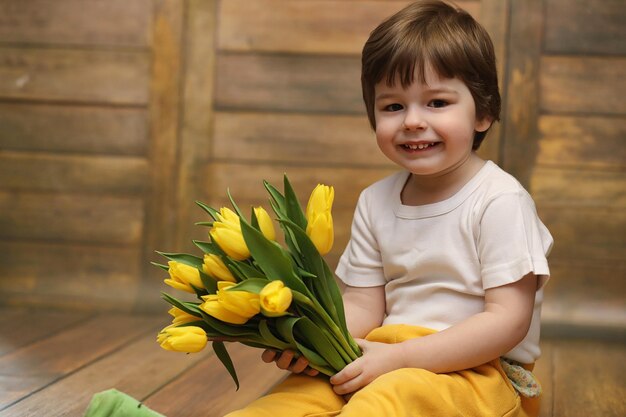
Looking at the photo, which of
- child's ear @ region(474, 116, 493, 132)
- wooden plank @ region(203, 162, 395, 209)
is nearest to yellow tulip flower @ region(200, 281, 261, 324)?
child's ear @ region(474, 116, 493, 132)

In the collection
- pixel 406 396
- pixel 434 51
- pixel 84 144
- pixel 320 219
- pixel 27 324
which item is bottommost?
pixel 27 324

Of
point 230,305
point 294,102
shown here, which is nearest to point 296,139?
point 294,102

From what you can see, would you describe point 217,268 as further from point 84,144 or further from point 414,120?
point 84,144

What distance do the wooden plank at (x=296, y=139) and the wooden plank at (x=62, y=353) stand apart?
531mm

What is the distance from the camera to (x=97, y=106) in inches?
103

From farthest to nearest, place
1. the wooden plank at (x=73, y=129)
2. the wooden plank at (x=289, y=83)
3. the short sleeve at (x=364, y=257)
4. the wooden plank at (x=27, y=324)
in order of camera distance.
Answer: the wooden plank at (x=73, y=129), the wooden plank at (x=289, y=83), the wooden plank at (x=27, y=324), the short sleeve at (x=364, y=257)

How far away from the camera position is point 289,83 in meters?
2.53

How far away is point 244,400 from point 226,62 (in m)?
1.16

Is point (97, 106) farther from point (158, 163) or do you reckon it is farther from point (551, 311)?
point (551, 311)

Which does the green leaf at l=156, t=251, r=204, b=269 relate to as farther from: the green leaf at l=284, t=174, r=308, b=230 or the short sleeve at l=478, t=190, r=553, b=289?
the short sleeve at l=478, t=190, r=553, b=289

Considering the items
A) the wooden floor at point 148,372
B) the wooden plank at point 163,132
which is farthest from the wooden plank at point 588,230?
the wooden plank at point 163,132

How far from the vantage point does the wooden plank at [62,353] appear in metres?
1.73

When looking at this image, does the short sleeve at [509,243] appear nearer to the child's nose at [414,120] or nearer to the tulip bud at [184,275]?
the child's nose at [414,120]

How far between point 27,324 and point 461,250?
4.57 feet
